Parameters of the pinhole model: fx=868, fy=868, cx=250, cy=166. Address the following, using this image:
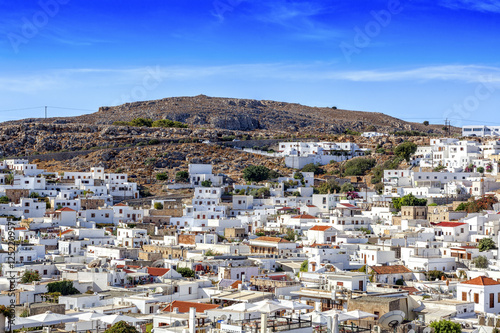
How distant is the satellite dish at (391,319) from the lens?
18.6 meters

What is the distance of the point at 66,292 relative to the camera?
2558cm

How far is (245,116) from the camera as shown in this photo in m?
101

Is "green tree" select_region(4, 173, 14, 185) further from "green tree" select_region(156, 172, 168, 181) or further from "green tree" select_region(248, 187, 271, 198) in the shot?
"green tree" select_region(248, 187, 271, 198)

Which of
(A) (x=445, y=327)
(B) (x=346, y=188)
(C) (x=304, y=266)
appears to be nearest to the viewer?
(A) (x=445, y=327)

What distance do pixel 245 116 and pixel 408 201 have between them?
56415 mm

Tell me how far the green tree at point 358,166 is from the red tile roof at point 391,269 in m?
30.3

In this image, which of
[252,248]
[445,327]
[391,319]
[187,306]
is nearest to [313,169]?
[252,248]

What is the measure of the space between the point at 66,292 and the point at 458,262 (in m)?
15.6

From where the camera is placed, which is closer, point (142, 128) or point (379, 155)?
point (379, 155)

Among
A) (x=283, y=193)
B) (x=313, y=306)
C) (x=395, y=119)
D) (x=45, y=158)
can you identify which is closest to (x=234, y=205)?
(x=283, y=193)

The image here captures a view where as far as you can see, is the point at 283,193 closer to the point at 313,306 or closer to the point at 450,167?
the point at 450,167

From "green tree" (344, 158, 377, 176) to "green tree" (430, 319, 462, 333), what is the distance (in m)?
41.7

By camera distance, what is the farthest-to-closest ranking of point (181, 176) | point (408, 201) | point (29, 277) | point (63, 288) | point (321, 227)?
point (181, 176), point (408, 201), point (321, 227), point (29, 277), point (63, 288)

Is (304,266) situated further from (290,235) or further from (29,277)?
(29,277)
